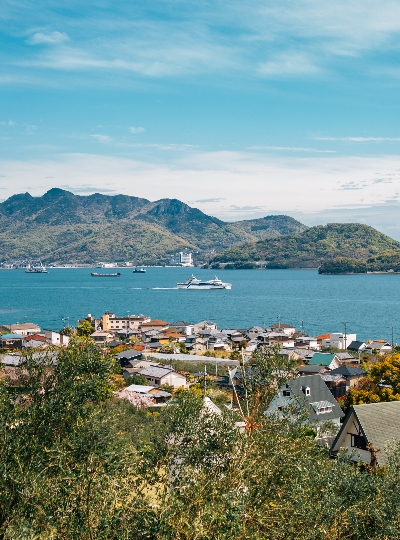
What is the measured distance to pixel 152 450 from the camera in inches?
292

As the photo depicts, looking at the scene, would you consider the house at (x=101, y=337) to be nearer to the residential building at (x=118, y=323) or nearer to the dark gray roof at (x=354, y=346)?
the residential building at (x=118, y=323)

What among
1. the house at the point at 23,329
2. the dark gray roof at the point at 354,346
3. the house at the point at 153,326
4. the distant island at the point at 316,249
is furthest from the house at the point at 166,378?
the distant island at the point at 316,249

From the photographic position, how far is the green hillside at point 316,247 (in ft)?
555

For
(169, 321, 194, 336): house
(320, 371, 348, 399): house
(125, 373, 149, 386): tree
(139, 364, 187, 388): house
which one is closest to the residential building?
(169, 321, 194, 336): house

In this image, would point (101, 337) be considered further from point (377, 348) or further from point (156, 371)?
point (377, 348)

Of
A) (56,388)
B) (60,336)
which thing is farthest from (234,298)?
(56,388)

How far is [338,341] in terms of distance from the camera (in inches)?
1674

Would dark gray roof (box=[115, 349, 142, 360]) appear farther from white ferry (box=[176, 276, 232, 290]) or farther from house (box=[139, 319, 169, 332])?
white ferry (box=[176, 276, 232, 290])

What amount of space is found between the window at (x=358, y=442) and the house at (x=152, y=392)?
1124 cm

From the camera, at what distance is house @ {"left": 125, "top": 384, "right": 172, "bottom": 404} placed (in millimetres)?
23016

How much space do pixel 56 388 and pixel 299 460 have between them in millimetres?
3289

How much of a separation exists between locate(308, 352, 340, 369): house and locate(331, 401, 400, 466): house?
62.7 ft

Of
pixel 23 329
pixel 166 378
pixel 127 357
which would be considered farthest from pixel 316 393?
pixel 23 329

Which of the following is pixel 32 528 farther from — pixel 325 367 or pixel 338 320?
pixel 338 320
